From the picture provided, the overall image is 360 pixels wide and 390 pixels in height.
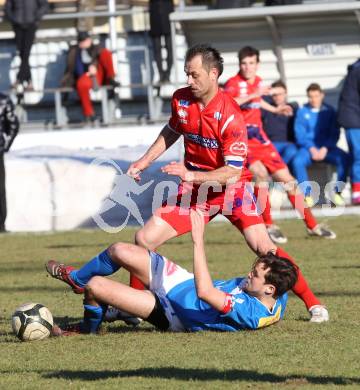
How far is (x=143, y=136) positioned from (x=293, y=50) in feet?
10.7

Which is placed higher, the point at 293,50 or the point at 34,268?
the point at 293,50

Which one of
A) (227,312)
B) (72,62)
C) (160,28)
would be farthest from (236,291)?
(72,62)

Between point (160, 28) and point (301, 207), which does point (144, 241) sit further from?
point (160, 28)

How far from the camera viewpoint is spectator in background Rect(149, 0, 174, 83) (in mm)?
19953

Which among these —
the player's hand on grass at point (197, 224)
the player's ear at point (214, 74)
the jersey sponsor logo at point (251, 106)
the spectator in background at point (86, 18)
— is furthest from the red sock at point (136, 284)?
the spectator in background at point (86, 18)

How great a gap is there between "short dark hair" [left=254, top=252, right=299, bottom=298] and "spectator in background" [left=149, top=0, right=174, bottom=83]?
41.6 feet

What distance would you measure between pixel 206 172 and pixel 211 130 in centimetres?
32

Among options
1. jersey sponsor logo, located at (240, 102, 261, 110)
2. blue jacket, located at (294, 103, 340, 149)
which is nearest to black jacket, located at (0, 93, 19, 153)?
jersey sponsor logo, located at (240, 102, 261, 110)

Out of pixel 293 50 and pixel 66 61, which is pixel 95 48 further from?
pixel 293 50

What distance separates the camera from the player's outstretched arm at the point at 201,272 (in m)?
6.91

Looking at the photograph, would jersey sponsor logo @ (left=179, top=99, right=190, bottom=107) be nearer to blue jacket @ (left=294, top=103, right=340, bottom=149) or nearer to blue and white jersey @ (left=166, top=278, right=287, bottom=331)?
blue and white jersey @ (left=166, top=278, right=287, bottom=331)

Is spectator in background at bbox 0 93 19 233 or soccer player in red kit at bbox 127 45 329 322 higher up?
soccer player in red kit at bbox 127 45 329 322

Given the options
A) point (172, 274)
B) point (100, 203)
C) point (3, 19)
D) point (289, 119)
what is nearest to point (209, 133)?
point (172, 274)

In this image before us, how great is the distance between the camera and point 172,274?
7.79 meters
